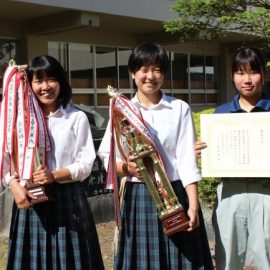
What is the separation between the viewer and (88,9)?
10875 mm

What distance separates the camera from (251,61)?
278 cm

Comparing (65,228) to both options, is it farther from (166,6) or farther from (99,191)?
(166,6)

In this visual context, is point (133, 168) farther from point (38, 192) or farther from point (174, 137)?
point (38, 192)

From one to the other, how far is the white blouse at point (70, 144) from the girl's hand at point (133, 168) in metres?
0.26

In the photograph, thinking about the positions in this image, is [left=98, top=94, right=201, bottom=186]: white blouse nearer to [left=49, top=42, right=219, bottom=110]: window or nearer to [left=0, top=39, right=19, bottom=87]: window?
[left=0, top=39, right=19, bottom=87]: window

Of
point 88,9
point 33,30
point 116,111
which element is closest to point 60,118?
point 116,111

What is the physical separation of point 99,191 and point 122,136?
3632mm

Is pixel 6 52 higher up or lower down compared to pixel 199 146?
higher up

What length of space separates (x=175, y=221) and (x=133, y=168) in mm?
332

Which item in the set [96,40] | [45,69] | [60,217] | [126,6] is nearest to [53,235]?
[60,217]

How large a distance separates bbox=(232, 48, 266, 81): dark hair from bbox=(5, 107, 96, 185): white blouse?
89cm

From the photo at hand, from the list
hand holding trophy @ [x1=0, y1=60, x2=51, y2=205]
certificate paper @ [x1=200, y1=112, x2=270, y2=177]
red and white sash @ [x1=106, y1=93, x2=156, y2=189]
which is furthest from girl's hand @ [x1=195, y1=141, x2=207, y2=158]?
hand holding trophy @ [x1=0, y1=60, x2=51, y2=205]

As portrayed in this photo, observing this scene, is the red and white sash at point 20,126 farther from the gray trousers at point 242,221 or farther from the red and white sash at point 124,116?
the gray trousers at point 242,221

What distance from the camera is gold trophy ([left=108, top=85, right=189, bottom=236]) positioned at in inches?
99.9
